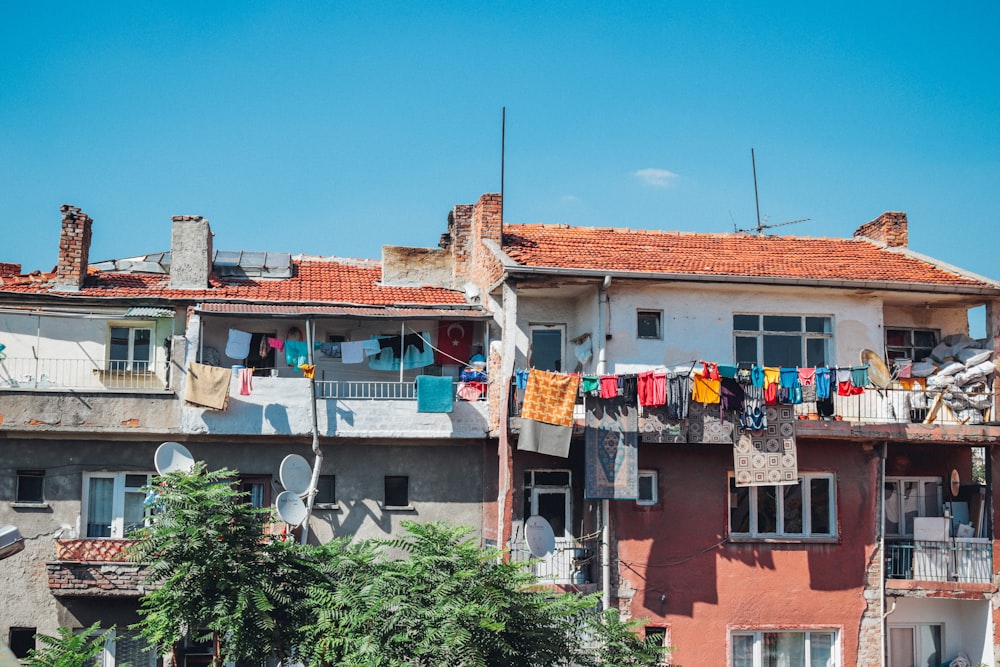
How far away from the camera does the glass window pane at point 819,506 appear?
24250 millimetres

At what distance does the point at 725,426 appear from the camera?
23.2 m

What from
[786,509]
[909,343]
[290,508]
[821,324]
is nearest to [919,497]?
[909,343]

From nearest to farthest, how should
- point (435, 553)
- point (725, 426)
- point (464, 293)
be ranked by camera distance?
point (435, 553) → point (725, 426) → point (464, 293)

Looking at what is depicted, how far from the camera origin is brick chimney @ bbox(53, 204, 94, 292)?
25.1m

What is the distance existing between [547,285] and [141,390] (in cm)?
844

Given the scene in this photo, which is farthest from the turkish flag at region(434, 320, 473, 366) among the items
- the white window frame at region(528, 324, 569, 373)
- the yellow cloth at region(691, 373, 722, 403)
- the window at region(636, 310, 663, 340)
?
the yellow cloth at region(691, 373, 722, 403)

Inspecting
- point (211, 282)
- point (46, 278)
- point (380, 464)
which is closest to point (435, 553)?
point (380, 464)

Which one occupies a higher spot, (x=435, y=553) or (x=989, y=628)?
(x=435, y=553)

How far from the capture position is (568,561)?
23.5 m

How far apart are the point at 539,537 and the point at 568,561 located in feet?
5.81

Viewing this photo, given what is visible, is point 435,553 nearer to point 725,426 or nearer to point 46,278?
point 725,426

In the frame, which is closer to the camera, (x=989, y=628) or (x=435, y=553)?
(x=435, y=553)

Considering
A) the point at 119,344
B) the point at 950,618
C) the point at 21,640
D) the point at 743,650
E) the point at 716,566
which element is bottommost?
the point at 743,650

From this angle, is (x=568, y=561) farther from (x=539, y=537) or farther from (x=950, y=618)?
(x=950, y=618)
